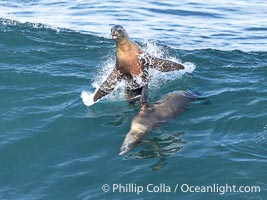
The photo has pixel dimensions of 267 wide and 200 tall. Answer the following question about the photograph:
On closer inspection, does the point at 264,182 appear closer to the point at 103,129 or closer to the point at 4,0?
the point at 103,129

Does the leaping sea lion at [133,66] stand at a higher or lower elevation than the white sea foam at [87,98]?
higher

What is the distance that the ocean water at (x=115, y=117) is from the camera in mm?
7777

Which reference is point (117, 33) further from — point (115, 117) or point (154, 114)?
point (154, 114)

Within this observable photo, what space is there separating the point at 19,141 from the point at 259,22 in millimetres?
12589

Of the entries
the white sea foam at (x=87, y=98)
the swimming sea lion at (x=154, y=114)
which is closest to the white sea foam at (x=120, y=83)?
the white sea foam at (x=87, y=98)

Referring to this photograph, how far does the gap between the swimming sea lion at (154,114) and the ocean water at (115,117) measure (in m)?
0.15

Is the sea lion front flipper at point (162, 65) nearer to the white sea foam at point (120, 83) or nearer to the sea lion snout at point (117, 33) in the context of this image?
the white sea foam at point (120, 83)

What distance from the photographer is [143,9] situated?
71.5 ft

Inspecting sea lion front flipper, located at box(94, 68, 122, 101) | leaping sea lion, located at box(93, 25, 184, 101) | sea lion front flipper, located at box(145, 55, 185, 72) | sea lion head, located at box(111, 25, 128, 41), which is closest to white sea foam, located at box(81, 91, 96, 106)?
sea lion front flipper, located at box(94, 68, 122, 101)

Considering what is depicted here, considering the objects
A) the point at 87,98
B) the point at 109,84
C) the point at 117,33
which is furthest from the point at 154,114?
the point at 117,33

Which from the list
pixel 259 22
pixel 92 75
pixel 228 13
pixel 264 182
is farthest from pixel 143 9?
pixel 264 182

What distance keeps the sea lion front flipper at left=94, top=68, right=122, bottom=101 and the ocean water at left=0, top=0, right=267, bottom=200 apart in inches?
5.3

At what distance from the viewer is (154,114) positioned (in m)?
9.63

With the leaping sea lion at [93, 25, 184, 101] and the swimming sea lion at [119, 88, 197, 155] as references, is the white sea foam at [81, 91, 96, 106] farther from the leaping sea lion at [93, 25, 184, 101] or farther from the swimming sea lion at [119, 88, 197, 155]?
the swimming sea lion at [119, 88, 197, 155]
